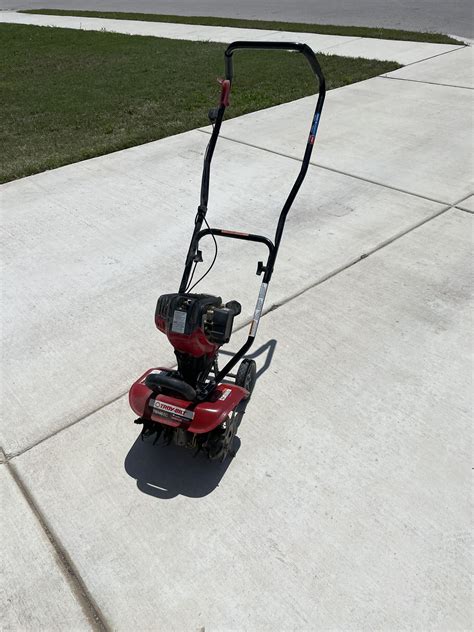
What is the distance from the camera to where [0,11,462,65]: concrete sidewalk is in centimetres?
961

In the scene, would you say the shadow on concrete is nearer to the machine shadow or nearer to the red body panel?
the machine shadow

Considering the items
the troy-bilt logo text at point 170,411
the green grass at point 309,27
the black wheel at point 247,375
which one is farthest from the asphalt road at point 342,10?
the troy-bilt logo text at point 170,411

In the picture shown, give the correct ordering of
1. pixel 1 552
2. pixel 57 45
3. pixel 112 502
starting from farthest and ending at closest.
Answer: pixel 57 45
pixel 112 502
pixel 1 552

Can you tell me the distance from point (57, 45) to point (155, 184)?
26.9 ft

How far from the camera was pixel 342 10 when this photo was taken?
14.9m

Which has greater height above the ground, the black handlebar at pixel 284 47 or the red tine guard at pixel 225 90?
the black handlebar at pixel 284 47

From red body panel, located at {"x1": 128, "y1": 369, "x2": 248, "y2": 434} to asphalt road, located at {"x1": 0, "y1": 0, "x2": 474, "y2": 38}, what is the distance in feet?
36.1

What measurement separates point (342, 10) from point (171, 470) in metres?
15.0

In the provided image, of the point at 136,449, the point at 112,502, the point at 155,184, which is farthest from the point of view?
the point at 155,184

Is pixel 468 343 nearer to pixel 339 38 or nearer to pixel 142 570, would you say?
pixel 142 570

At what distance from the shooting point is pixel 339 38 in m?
10.9

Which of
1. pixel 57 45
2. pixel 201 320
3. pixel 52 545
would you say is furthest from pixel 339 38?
pixel 52 545

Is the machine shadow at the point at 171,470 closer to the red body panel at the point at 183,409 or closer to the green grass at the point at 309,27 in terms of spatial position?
the red body panel at the point at 183,409

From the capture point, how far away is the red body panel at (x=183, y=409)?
2.46 metres
